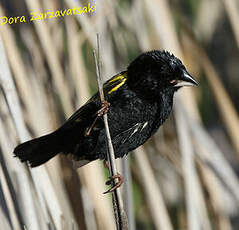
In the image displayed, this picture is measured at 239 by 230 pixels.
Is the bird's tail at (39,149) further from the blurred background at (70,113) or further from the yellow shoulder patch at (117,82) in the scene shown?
the yellow shoulder patch at (117,82)

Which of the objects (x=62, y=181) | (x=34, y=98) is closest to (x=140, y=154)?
(x=62, y=181)

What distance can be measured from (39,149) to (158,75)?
2.04 feet

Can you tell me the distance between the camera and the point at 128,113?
2279 mm

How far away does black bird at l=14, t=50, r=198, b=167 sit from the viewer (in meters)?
2.28

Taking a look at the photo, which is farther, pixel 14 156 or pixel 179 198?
pixel 179 198

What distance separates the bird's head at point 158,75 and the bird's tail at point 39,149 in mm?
425

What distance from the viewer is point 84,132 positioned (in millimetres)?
2324

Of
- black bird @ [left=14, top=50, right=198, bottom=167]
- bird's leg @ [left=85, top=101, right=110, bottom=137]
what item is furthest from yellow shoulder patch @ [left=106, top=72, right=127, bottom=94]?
bird's leg @ [left=85, top=101, right=110, bottom=137]

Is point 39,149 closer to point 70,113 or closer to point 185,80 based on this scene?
point 70,113

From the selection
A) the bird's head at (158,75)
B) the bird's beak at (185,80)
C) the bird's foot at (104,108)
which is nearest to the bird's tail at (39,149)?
the bird's foot at (104,108)

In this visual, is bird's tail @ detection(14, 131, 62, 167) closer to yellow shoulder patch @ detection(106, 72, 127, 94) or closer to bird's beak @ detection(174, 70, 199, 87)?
yellow shoulder patch @ detection(106, 72, 127, 94)

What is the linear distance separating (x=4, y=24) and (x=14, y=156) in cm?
66

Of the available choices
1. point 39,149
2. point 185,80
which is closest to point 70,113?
point 39,149

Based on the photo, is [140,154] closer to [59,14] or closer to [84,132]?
[84,132]
